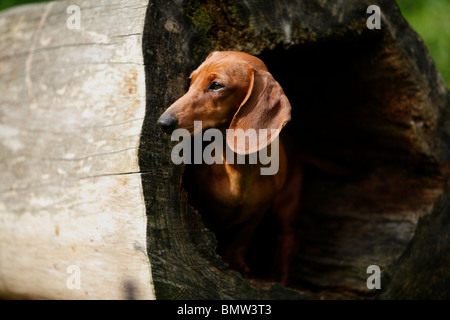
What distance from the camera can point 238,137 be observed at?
2143 millimetres

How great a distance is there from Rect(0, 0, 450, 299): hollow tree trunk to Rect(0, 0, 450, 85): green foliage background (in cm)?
217

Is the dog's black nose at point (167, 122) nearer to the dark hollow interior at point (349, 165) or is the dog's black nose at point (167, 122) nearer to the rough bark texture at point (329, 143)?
the rough bark texture at point (329, 143)

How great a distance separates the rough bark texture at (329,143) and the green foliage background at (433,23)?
Result: 6.95 ft

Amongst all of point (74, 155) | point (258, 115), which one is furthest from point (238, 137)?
point (74, 155)

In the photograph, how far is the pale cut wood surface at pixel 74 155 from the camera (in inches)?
86.2

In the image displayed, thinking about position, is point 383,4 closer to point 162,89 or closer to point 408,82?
point 408,82

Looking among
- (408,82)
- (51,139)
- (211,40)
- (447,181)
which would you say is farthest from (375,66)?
(51,139)

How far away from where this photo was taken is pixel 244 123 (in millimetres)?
2160

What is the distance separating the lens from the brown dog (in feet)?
6.97

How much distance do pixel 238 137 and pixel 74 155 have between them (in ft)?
2.41

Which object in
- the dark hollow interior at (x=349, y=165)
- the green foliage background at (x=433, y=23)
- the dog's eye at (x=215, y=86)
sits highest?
the green foliage background at (x=433, y=23)

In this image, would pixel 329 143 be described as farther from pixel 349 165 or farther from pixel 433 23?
pixel 433 23

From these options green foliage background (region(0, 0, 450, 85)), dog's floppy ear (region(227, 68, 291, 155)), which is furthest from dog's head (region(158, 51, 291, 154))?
green foliage background (region(0, 0, 450, 85))

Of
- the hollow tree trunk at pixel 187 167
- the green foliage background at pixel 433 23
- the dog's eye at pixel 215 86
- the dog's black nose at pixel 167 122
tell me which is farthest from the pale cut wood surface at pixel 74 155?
the green foliage background at pixel 433 23
